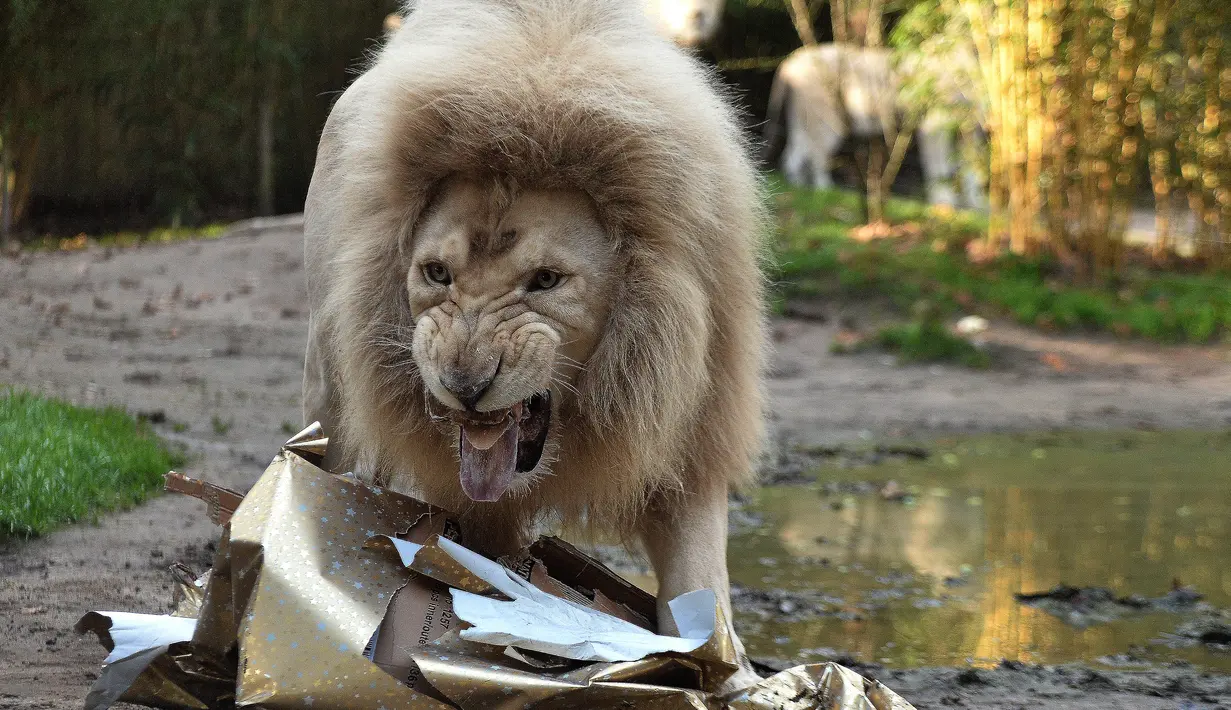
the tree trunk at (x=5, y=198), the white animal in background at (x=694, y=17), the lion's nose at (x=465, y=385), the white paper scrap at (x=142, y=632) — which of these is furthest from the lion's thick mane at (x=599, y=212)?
the white animal in background at (x=694, y=17)

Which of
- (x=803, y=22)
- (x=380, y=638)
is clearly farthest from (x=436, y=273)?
(x=803, y=22)

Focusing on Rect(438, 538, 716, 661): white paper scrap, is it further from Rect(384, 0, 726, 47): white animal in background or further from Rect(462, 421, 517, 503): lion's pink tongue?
Rect(384, 0, 726, 47): white animal in background

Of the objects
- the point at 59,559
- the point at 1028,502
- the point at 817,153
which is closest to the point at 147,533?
the point at 59,559

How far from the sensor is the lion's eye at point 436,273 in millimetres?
2570

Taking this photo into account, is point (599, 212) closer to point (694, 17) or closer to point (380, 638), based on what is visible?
point (380, 638)

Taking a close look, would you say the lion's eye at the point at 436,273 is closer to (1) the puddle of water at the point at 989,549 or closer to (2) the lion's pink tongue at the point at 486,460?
(2) the lion's pink tongue at the point at 486,460

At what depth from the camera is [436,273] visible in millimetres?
2596

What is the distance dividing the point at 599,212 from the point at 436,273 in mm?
342

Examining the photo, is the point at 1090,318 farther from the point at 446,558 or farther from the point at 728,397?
the point at 446,558

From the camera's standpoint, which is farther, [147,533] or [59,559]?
[147,533]

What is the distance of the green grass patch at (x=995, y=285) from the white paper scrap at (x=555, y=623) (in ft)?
24.0

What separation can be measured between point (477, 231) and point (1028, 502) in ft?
12.8

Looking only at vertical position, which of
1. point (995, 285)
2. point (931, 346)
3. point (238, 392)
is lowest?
point (931, 346)

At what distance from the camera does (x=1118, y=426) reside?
7941 mm
